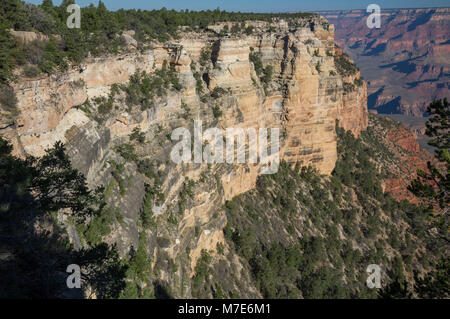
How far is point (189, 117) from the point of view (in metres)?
30.1

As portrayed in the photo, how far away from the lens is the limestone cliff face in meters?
18.2

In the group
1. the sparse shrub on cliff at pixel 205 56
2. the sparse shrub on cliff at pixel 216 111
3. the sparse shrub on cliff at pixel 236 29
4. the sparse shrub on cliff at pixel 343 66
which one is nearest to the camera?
the sparse shrub on cliff at pixel 216 111

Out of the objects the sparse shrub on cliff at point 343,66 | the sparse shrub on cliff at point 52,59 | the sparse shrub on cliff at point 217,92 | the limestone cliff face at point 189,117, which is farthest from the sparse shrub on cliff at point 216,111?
the sparse shrub on cliff at point 343,66

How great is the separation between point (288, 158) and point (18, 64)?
33.9 meters

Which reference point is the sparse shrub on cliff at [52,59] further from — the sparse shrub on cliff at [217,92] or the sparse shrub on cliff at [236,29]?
the sparse shrub on cliff at [236,29]

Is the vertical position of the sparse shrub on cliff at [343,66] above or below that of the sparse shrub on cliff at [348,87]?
above

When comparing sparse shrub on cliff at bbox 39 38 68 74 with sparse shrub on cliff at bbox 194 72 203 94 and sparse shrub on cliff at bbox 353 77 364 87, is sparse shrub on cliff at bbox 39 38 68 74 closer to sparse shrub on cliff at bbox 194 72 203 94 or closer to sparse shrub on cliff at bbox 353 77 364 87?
sparse shrub on cliff at bbox 194 72 203 94

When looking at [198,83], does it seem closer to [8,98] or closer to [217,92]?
[217,92]

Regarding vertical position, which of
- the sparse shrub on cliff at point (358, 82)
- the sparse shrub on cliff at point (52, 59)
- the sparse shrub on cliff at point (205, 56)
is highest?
the sparse shrub on cliff at point (358, 82)

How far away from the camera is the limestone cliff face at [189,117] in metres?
18.2

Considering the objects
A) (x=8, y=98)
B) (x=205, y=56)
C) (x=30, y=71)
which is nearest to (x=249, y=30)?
(x=205, y=56)

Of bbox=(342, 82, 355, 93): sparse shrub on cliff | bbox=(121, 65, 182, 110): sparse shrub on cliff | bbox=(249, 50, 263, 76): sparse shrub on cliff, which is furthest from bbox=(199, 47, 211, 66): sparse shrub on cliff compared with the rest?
bbox=(342, 82, 355, 93): sparse shrub on cliff
